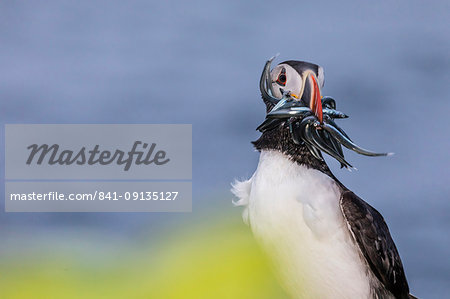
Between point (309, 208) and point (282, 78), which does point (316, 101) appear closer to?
point (282, 78)

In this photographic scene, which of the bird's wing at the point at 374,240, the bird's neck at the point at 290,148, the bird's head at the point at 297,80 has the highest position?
the bird's head at the point at 297,80

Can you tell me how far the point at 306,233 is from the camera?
225cm

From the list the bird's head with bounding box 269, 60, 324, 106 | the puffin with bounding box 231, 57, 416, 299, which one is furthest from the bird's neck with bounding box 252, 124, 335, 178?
the bird's head with bounding box 269, 60, 324, 106

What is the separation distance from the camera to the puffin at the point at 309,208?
2.25 m

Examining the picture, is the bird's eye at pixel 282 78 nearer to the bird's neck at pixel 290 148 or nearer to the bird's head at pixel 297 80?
the bird's head at pixel 297 80

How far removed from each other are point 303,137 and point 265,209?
1.01ft

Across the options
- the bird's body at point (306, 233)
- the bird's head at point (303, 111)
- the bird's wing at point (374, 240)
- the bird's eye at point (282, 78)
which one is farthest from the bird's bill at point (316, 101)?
the bird's wing at point (374, 240)

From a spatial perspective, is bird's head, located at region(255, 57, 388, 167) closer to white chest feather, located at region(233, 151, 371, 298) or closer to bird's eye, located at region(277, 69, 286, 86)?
bird's eye, located at region(277, 69, 286, 86)

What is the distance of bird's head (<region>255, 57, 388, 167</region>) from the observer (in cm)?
222

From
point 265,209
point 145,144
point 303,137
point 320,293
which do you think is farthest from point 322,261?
point 145,144

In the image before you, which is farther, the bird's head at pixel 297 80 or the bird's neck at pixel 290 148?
the bird's neck at pixel 290 148

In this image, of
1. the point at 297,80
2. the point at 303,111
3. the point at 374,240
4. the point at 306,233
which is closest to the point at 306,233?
the point at 306,233

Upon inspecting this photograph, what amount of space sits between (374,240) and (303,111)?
58cm

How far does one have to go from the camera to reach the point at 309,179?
231cm
